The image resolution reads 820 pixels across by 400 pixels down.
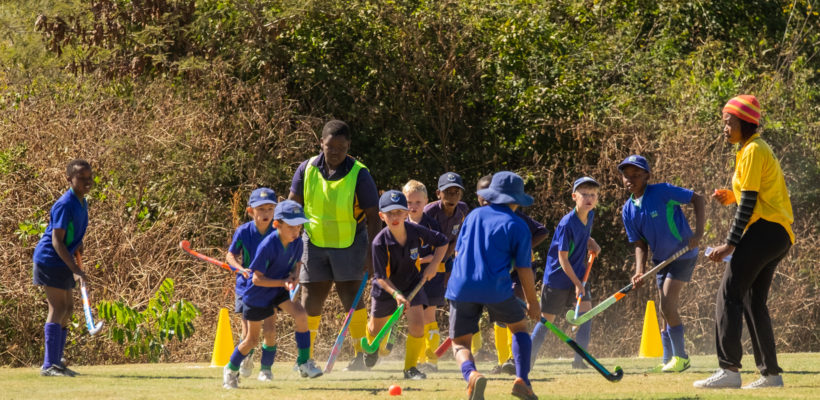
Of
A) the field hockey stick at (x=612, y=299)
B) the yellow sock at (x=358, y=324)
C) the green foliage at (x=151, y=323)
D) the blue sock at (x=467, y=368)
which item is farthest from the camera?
the green foliage at (x=151, y=323)

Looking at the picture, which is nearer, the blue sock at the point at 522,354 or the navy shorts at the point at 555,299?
the blue sock at the point at 522,354

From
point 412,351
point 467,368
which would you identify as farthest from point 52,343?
point 467,368

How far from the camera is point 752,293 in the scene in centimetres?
737

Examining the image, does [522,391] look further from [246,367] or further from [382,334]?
[246,367]

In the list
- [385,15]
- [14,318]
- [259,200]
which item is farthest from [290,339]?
[385,15]

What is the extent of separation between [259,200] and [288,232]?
0.72 meters

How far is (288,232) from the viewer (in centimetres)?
801

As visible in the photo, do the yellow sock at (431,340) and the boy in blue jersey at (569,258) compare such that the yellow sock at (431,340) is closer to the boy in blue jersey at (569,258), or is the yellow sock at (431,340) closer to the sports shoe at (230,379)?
the boy in blue jersey at (569,258)

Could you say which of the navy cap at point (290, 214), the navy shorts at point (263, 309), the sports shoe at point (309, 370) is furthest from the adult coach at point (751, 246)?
the navy shorts at point (263, 309)

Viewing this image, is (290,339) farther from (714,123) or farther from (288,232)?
(714,123)

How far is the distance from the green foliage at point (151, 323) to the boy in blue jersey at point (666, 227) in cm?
497

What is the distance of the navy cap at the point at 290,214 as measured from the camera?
311 inches

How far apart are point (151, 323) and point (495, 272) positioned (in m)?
6.21

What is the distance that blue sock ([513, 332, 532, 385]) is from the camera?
6566 mm
